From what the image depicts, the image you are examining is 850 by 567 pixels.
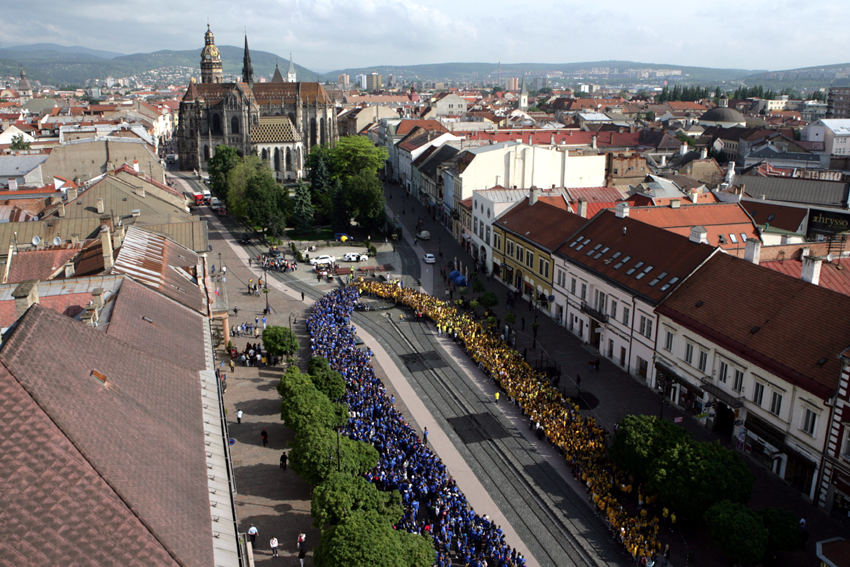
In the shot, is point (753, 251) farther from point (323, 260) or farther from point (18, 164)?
point (18, 164)

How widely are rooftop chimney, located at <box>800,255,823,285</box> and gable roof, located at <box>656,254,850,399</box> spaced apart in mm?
2220

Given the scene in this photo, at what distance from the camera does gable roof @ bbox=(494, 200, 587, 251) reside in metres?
51.8

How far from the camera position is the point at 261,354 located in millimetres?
43531

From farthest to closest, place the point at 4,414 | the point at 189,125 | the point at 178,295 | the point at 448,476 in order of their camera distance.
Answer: the point at 189,125
the point at 178,295
the point at 448,476
the point at 4,414

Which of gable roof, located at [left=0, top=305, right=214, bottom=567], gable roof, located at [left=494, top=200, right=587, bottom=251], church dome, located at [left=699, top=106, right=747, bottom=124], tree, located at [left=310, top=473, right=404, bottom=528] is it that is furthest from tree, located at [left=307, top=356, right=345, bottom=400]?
church dome, located at [left=699, top=106, right=747, bottom=124]

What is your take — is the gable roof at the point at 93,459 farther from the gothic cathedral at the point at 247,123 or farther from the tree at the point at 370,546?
the gothic cathedral at the point at 247,123

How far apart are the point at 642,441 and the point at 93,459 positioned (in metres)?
20.6

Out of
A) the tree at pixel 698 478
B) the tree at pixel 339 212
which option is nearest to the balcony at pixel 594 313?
the tree at pixel 698 478

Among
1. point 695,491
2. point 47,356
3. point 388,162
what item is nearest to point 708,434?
point 695,491

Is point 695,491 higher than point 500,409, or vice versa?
point 695,491

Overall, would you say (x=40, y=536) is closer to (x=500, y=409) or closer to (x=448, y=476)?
(x=448, y=476)

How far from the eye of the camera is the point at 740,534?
2245 cm

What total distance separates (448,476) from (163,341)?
44.4ft

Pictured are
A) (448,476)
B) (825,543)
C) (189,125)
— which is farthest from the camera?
(189,125)
